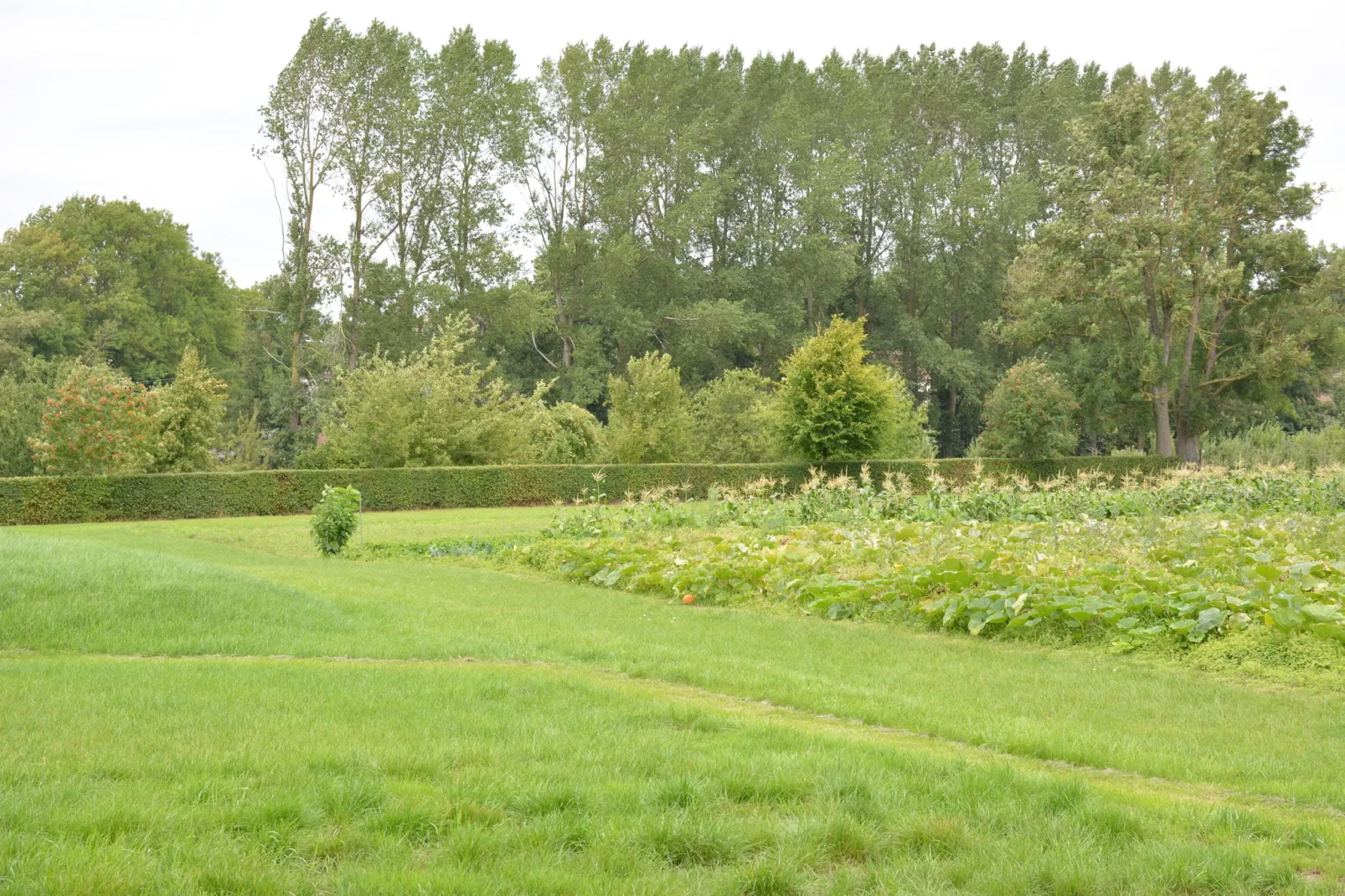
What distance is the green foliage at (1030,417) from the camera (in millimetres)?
36469

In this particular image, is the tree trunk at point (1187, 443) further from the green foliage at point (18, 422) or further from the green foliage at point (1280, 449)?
the green foliage at point (18, 422)

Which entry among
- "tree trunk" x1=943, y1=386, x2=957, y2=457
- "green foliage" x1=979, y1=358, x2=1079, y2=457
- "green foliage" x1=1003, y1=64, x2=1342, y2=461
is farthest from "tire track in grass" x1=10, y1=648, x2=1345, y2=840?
"tree trunk" x1=943, y1=386, x2=957, y2=457

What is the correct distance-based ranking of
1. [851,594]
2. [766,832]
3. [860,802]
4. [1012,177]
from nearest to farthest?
[766,832]
[860,802]
[851,594]
[1012,177]

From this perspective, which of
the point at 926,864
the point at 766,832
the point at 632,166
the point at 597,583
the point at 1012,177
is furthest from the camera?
the point at 1012,177

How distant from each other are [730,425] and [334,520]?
2367cm

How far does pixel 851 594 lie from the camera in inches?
386

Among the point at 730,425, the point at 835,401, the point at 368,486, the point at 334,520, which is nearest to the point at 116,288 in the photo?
the point at 368,486

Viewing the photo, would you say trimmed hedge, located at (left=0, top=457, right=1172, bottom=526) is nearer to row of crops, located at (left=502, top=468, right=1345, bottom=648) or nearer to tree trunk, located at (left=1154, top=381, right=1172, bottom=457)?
tree trunk, located at (left=1154, top=381, right=1172, bottom=457)

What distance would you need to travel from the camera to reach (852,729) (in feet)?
18.1

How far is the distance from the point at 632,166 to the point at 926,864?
45.7 meters

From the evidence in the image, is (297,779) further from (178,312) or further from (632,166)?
(178,312)

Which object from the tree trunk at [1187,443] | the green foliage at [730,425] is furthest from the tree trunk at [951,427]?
the green foliage at [730,425]

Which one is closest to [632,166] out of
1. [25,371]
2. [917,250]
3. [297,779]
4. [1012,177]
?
[917,250]

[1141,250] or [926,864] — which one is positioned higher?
[1141,250]
